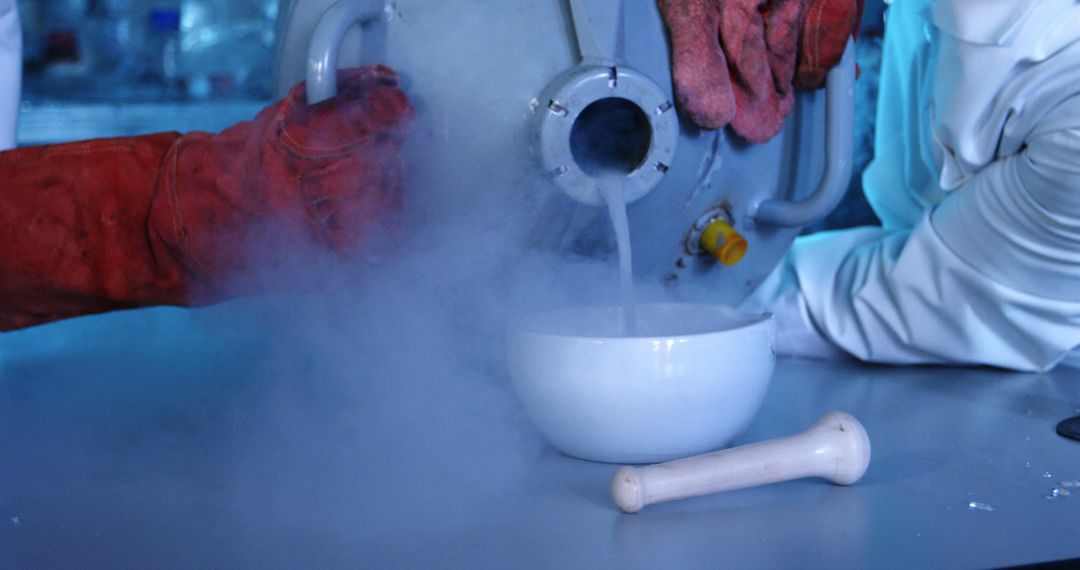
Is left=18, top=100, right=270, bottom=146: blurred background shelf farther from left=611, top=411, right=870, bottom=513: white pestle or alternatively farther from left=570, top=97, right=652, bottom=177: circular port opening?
left=611, top=411, right=870, bottom=513: white pestle

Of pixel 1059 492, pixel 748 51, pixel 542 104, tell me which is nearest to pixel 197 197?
pixel 542 104

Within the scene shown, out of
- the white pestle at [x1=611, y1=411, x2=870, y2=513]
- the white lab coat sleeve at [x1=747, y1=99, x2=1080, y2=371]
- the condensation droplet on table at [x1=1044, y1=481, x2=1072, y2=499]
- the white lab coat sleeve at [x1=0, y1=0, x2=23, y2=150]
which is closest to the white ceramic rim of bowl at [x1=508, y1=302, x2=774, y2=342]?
the white pestle at [x1=611, y1=411, x2=870, y2=513]

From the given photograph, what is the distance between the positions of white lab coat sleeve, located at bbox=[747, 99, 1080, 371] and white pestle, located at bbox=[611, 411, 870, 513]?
452mm

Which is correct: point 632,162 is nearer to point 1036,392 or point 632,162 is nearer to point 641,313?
point 641,313

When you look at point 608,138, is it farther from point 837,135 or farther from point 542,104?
point 837,135

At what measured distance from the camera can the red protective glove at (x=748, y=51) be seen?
97 cm

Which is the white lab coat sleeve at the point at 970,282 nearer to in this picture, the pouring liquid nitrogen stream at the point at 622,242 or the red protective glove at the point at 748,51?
the red protective glove at the point at 748,51

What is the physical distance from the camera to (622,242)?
839 mm

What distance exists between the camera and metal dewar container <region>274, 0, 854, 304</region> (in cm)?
92

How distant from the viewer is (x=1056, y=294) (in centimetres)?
102

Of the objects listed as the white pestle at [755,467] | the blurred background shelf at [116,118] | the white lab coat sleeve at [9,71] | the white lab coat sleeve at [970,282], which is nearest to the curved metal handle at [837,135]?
the white lab coat sleeve at [970,282]

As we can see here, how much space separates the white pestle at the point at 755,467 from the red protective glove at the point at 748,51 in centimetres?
42

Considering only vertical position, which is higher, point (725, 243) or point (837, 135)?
point (837, 135)

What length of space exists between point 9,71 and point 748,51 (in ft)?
3.05
